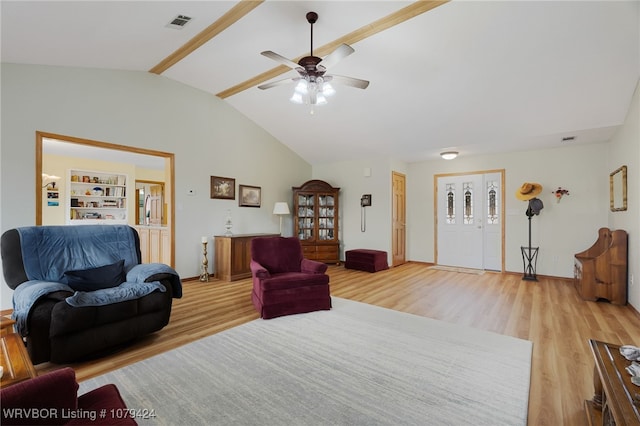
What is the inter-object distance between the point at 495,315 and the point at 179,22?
4.77m

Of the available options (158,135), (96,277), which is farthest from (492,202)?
(96,277)

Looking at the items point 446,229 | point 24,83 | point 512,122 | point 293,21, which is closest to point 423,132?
point 512,122

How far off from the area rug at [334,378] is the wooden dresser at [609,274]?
89.0 inches

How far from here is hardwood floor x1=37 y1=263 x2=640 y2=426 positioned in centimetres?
207

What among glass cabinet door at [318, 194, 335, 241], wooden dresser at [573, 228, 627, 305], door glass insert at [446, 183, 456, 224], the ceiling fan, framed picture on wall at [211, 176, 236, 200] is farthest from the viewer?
glass cabinet door at [318, 194, 335, 241]

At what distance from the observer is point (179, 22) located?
3148 mm

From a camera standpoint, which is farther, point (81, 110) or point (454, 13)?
point (81, 110)

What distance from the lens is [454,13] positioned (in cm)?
292

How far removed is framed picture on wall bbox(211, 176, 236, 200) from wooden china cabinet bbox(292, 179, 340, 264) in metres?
1.55

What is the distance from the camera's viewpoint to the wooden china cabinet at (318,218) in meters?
6.84

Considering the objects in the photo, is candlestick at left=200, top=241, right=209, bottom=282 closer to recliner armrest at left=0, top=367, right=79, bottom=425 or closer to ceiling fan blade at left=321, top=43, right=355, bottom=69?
ceiling fan blade at left=321, top=43, right=355, bottom=69

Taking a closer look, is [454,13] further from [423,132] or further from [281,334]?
[281,334]

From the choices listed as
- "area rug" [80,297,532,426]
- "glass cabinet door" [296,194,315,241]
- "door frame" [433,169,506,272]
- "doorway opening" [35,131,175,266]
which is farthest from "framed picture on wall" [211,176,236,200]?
"door frame" [433,169,506,272]

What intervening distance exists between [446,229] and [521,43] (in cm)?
419
